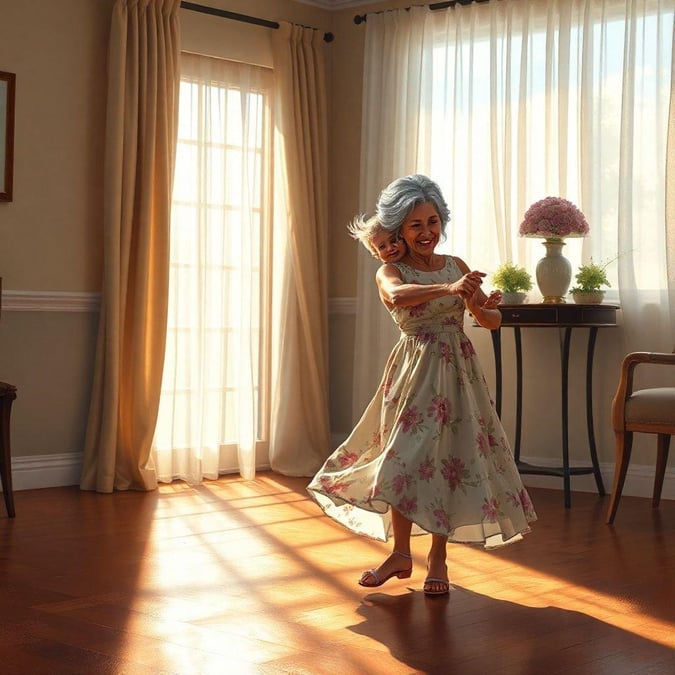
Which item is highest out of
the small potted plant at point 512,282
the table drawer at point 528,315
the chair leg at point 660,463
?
the small potted plant at point 512,282

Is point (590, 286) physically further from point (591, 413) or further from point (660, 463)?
point (660, 463)

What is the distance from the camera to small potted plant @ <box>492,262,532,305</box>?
18.4ft

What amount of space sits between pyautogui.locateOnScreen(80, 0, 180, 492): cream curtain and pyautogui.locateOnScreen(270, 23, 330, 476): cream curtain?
0.82 metres

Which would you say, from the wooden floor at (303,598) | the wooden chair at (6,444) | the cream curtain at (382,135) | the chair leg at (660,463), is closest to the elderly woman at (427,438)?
the wooden floor at (303,598)

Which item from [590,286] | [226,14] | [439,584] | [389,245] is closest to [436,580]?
[439,584]

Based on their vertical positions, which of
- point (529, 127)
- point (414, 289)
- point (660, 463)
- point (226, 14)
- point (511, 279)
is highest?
point (226, 14)

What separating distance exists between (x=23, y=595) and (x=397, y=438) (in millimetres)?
1246

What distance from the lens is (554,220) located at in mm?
5410

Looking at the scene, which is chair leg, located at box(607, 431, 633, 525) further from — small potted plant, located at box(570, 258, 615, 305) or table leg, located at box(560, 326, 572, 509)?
small potted plant, located at box(570, 258, 615, 305)

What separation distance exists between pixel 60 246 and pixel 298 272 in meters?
1.44

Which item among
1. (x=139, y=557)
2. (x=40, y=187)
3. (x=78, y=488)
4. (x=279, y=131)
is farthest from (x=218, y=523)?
(x=279, y=131)

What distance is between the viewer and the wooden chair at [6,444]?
4.74 meters

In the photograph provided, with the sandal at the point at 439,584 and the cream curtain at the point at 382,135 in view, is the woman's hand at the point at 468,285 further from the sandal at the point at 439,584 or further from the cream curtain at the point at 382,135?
the cream curtain at the point at 382,135

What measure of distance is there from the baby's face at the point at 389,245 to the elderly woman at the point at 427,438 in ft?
0.08
